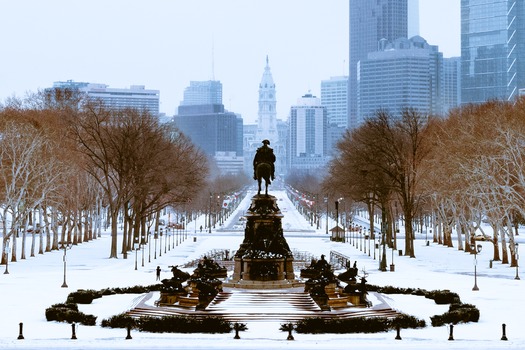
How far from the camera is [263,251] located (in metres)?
52.4

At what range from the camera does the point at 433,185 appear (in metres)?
89.6

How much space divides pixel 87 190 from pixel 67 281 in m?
49.2

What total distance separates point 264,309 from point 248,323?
3545mm

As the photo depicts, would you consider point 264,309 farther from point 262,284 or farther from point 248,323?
point 262,284

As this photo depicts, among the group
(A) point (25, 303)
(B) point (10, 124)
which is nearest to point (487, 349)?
(A) point (25, 303)

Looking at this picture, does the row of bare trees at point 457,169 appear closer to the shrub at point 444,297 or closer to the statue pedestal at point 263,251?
the shrub at point 444,297

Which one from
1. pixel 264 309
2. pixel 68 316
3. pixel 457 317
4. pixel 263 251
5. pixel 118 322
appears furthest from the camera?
pixel 263 251

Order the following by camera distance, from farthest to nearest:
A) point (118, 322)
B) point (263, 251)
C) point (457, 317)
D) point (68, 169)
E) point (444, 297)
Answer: point (68, 169) → point (263, 251) → point (444, 297) → point (457, 317) → point (118, 322)

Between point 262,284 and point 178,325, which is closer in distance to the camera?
point 178,325

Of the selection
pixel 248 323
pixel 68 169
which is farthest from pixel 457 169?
pixel 248 323

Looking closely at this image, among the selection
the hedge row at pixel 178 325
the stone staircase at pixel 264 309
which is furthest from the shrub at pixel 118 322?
the stone staircase at pixel 264 309

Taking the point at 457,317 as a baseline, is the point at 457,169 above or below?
above

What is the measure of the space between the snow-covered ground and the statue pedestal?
5.98m

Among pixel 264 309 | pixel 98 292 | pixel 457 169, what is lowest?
Result: pixel 264 309
